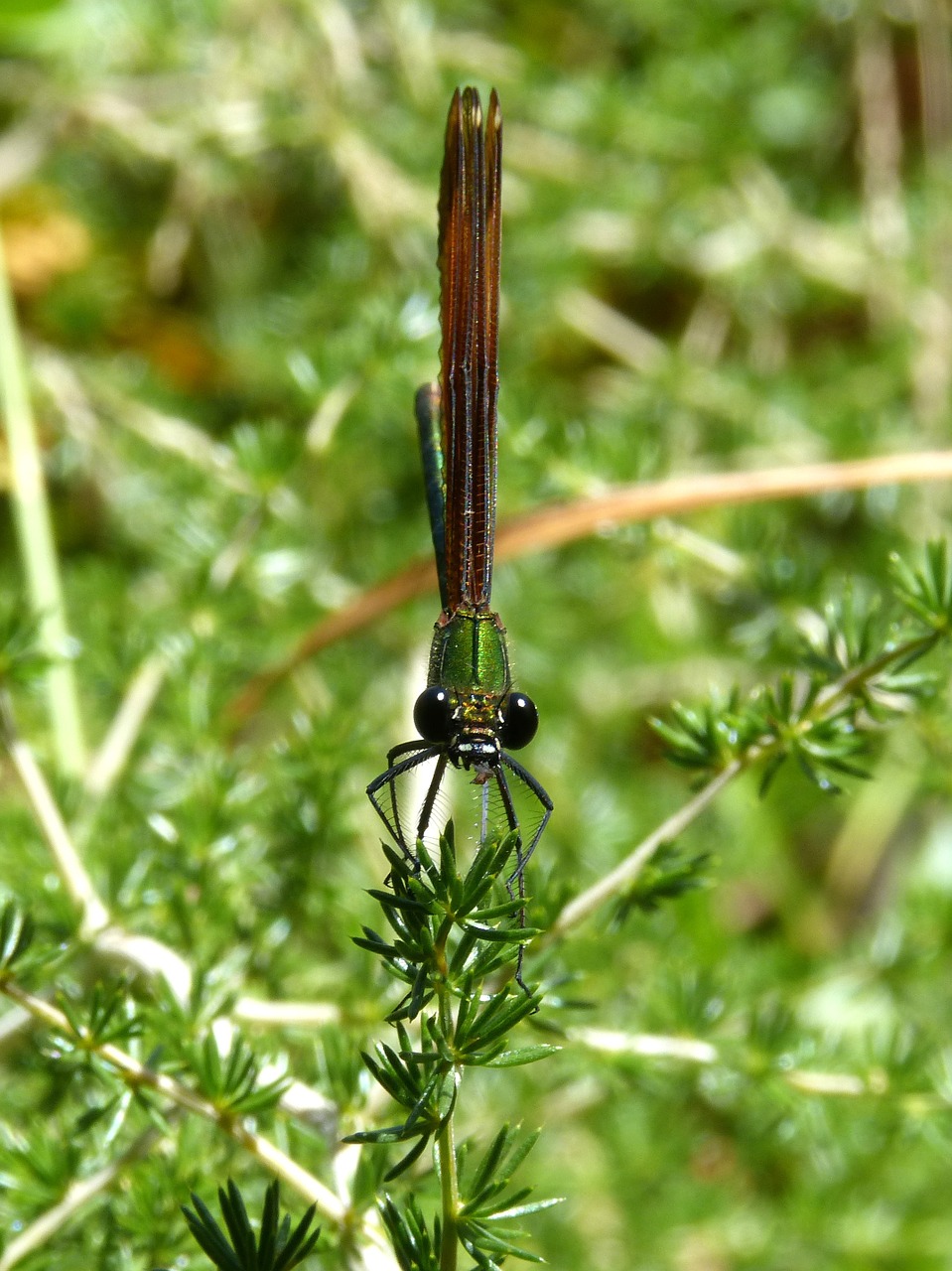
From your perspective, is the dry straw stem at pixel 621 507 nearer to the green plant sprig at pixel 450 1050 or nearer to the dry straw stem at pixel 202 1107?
the dry straw stem at pixel 202 1107

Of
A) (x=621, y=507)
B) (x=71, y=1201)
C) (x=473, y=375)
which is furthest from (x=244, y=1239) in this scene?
(x=621, y=507)

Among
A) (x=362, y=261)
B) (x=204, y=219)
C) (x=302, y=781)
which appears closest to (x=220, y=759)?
(x=302, y=781)

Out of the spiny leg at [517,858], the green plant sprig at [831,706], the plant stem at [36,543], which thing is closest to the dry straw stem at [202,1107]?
the spiny leg at [517,858]

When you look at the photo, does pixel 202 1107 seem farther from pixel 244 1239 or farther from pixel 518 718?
pixel 518 718

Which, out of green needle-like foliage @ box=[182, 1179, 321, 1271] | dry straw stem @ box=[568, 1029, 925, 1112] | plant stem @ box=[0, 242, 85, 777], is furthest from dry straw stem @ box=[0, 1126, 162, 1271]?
plant stem @ box=[0, 242, 85, 777]

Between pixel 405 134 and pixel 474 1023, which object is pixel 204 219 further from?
pixel 474 1023

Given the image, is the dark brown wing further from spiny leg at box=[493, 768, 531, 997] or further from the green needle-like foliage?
the green needle-like foliage
